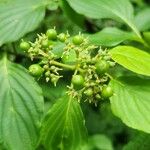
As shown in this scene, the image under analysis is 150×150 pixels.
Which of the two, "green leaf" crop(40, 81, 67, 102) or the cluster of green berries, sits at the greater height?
the cluster of green berries

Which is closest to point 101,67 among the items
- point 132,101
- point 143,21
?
point 132,101

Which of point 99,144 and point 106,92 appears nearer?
point 106,92

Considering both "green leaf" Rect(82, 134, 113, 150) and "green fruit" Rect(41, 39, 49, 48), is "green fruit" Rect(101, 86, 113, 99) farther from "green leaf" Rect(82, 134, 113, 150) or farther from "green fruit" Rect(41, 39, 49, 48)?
"green leaf" Rect(82, 134, 113, 150)

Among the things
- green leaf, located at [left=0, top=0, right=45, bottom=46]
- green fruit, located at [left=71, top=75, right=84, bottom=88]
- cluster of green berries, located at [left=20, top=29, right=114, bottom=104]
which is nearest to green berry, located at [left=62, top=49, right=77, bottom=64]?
cluster of green berries, located at [left=20, top=29, right=114, bottom=104]

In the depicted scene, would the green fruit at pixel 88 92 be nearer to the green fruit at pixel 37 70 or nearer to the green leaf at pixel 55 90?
the green fruit at pixel 37 70

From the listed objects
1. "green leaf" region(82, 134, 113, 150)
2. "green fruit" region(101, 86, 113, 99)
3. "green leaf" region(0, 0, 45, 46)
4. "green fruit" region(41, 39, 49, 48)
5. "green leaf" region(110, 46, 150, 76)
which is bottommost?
"green leaf" region(82, 134, 113, 150)

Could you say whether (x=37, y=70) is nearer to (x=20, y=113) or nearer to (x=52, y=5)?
(x=20, y=113)
